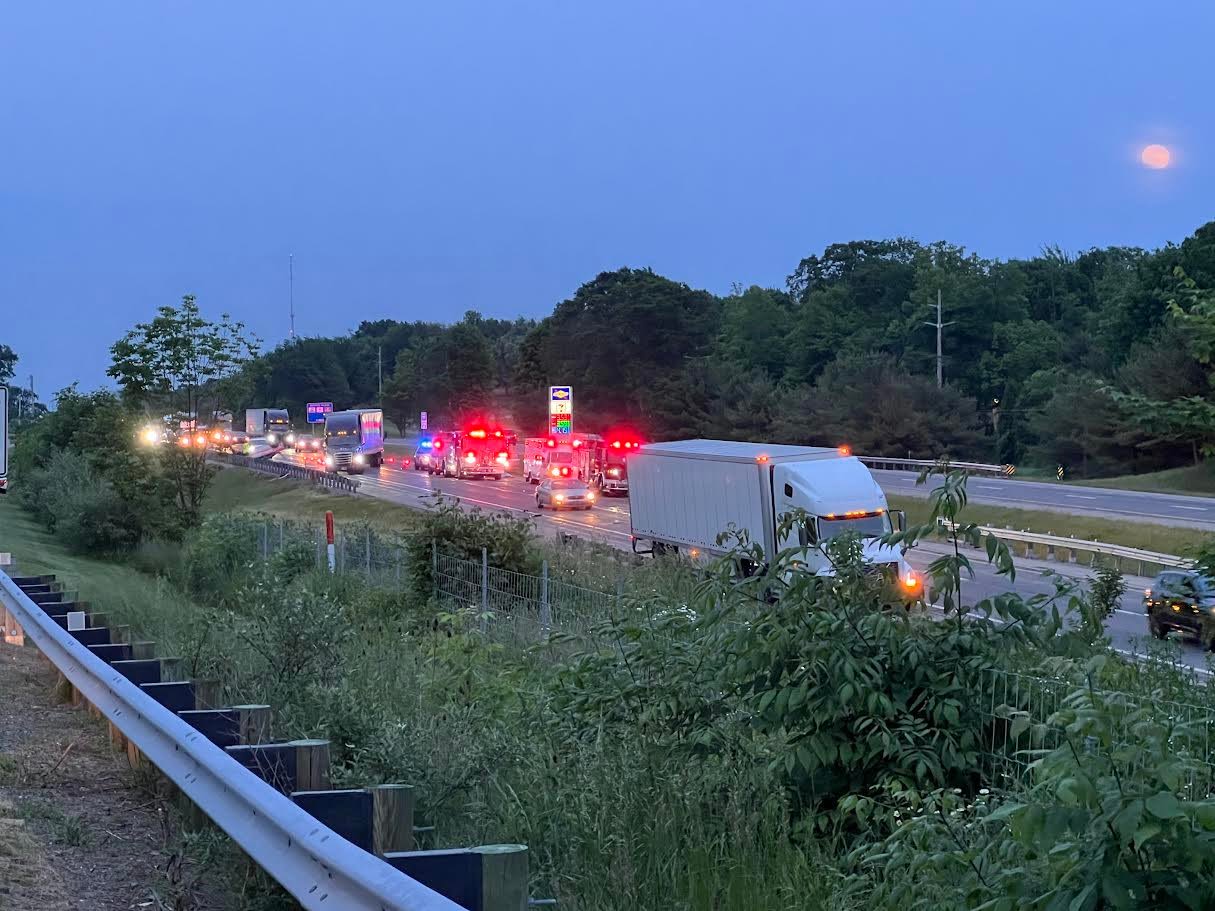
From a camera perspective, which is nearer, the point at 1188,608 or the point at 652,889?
the point at 652,889

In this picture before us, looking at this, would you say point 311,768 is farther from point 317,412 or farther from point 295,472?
point 317,412

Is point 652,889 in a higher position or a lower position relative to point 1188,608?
higher

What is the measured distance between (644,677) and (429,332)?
550 ft

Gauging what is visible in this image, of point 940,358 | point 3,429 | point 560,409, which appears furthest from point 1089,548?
point 940,358

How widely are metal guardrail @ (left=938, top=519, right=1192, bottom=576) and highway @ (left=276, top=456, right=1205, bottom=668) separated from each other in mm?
671

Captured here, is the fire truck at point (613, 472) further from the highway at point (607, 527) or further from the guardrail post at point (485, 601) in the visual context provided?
the guardrail post at point (485, 601)

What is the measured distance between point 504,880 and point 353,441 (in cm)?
7829

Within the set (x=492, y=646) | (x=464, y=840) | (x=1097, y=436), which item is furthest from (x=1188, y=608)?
(x=1097, y=436)

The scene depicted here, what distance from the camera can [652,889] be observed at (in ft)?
17.5

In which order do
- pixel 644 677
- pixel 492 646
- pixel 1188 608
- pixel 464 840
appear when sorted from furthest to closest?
pixel 1188 608 < pixel 492 646 < pixel 644 677 < pixel 464 840

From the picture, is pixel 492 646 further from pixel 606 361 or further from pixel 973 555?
pixel 606 361

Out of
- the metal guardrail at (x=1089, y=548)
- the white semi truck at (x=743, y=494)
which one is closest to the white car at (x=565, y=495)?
the white semi truck at (x=743, y=494)

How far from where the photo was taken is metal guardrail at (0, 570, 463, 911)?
12.5 ft

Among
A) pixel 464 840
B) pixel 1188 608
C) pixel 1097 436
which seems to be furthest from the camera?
pixel 1097 436
